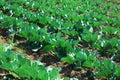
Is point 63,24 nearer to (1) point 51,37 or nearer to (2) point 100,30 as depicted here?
(2) point 100,30

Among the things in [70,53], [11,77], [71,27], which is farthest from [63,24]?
[11,77]

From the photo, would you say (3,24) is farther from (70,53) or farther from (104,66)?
(104,66)

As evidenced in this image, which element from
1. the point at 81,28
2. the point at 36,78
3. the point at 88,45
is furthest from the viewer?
the point at 81,28

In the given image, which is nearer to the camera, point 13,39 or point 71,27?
point 13,39

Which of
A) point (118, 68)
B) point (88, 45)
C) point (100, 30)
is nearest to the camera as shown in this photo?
point (118, 68)

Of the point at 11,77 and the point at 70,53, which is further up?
the point at 70,53

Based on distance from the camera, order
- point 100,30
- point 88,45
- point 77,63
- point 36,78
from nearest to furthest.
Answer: point 36,78 < point 77,63 < point 88,45 < point 100,30

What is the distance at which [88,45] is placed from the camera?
27.9 ft

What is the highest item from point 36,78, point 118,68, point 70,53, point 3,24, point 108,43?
point 3,24

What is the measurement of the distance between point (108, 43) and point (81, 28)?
172 cm

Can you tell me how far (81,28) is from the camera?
9648mm

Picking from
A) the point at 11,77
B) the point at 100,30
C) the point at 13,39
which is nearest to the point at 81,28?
the point at 100,30

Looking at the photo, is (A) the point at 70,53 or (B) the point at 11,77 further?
(A) the point at 70,53

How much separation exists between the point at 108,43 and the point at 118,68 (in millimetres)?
2072
